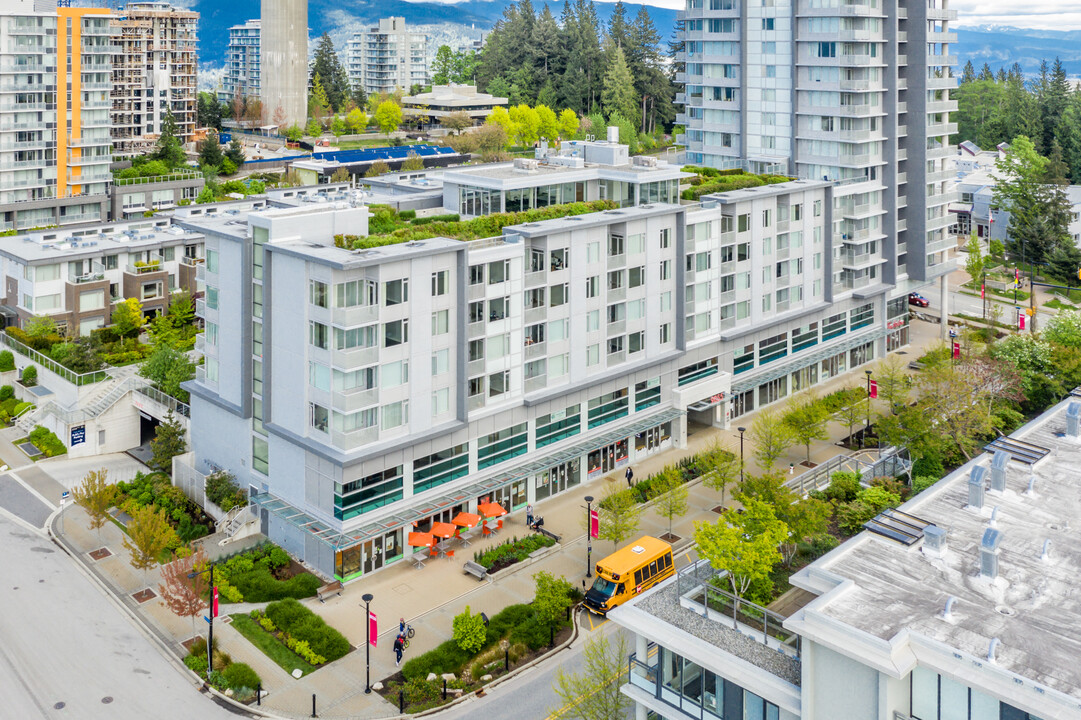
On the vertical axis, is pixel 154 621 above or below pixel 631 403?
below

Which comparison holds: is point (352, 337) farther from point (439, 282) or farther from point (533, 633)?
point (533, 633)

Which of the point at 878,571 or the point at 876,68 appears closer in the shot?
the point at 878,571

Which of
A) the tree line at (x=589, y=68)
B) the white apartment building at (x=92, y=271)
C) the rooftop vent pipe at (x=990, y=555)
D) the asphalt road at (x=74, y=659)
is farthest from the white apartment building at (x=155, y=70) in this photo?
the rooftop vent pipe at (x=990, y=555)

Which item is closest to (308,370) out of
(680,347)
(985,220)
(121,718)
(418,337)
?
(418,337)

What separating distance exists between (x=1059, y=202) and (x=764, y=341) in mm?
61106

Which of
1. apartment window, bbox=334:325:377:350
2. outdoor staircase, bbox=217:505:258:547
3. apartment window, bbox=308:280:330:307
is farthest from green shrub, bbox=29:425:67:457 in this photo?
apartment window, bbox=334:325:377:350

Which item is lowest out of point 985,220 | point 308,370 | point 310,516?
point 310,516

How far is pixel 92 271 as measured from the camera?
263ft

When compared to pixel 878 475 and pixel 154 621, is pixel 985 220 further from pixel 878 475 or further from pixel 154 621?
pixel 154 621

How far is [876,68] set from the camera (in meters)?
79.8

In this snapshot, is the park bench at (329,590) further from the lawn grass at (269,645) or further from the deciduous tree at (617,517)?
the deciduous tree at (617,517)

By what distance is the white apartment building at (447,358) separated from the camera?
4812cm

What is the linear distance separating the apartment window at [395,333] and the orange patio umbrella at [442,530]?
945 centimetres

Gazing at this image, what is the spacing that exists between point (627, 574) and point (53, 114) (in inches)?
3457
